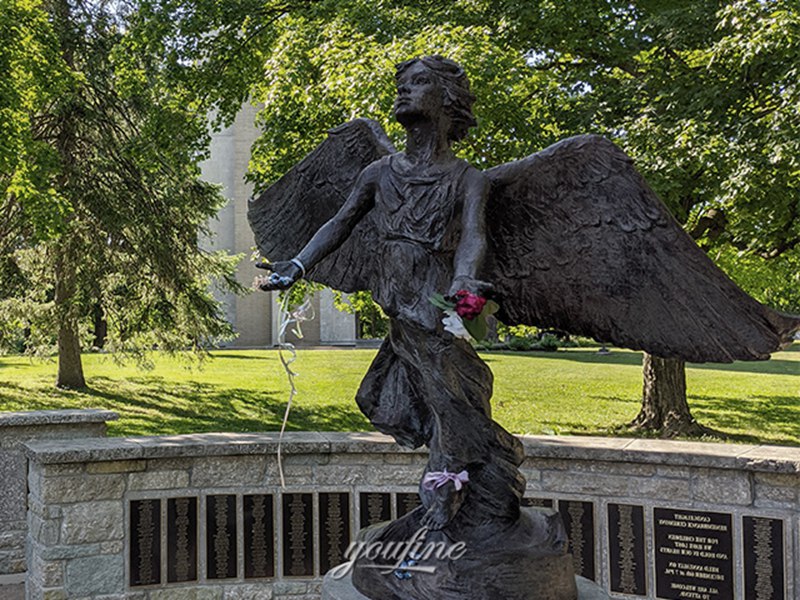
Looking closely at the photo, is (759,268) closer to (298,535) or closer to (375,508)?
(375,508)

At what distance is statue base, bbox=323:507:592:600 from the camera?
330 centimetres

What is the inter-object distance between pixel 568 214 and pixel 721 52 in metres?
5.67

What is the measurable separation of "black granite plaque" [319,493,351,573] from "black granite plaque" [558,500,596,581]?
1.60m

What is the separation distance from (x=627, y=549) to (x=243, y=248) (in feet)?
92.5

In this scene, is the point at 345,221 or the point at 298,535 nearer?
the point at 345,221

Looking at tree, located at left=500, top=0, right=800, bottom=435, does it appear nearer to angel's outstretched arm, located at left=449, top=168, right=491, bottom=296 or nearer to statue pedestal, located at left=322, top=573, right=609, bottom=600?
angel's outstretched arm, located at left=449, top=168, right=491, bottom=296

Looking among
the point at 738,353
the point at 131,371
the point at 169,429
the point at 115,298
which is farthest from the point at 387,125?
the point at 131,371

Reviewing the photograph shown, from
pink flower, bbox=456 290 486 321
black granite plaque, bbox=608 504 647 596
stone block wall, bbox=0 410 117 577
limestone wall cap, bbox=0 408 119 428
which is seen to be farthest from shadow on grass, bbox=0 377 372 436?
pink flower, bbox=456 290 486 321

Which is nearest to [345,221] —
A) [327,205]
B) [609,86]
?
[327,205]

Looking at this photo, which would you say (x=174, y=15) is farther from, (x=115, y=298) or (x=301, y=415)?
(x=301, y=415)

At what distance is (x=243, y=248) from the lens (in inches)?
1268

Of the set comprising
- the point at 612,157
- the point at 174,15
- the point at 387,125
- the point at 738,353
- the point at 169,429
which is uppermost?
the point at 174,15

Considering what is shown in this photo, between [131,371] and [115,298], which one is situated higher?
[115,298]

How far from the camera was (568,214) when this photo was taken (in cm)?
362
